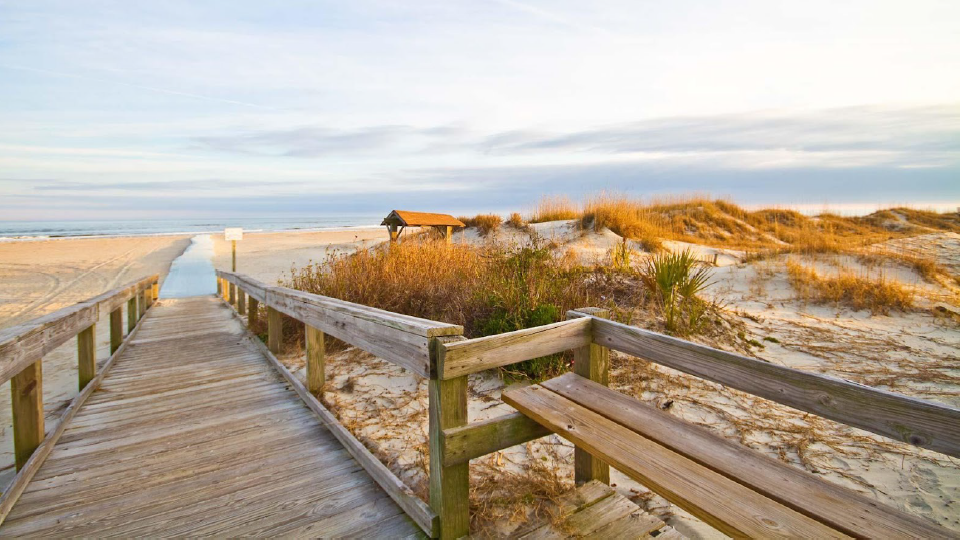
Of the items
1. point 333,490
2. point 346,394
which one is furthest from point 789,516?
point 346,394

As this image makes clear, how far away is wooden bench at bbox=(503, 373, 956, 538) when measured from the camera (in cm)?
142

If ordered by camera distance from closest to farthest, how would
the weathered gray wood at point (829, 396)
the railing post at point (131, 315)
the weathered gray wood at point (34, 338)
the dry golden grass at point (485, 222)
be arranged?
1. the weathered gray wood at point (829, 396)
2. the weathered gray wood at point (34, 338)
3. the railing post at point (131, 315)
4. the dry golden grass at point (485, 222)

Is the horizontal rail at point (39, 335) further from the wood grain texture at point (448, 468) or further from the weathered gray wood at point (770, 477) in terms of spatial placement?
the weathered gray wood at point (770, 477)

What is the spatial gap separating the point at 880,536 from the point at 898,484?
225cm

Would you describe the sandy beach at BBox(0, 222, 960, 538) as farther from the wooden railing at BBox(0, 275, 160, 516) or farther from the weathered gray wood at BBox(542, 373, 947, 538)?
the weathered gray wood at BBox(542, 373, 947, 538)

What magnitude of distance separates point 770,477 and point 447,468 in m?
1.30

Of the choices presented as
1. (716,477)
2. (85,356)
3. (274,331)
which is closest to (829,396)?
(716,477)

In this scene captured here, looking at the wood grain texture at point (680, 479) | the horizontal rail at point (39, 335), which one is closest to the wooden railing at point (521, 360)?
the wood grain texture at point (680, 479)

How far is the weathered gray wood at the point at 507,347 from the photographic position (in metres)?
Answer: 2.11

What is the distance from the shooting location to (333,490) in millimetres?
2674

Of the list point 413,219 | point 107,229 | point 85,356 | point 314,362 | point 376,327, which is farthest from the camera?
point 107,229

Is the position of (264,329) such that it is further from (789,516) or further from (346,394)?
(789,516)

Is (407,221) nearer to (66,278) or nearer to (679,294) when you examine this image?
(679,294)

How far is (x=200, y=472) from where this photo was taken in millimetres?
2863
